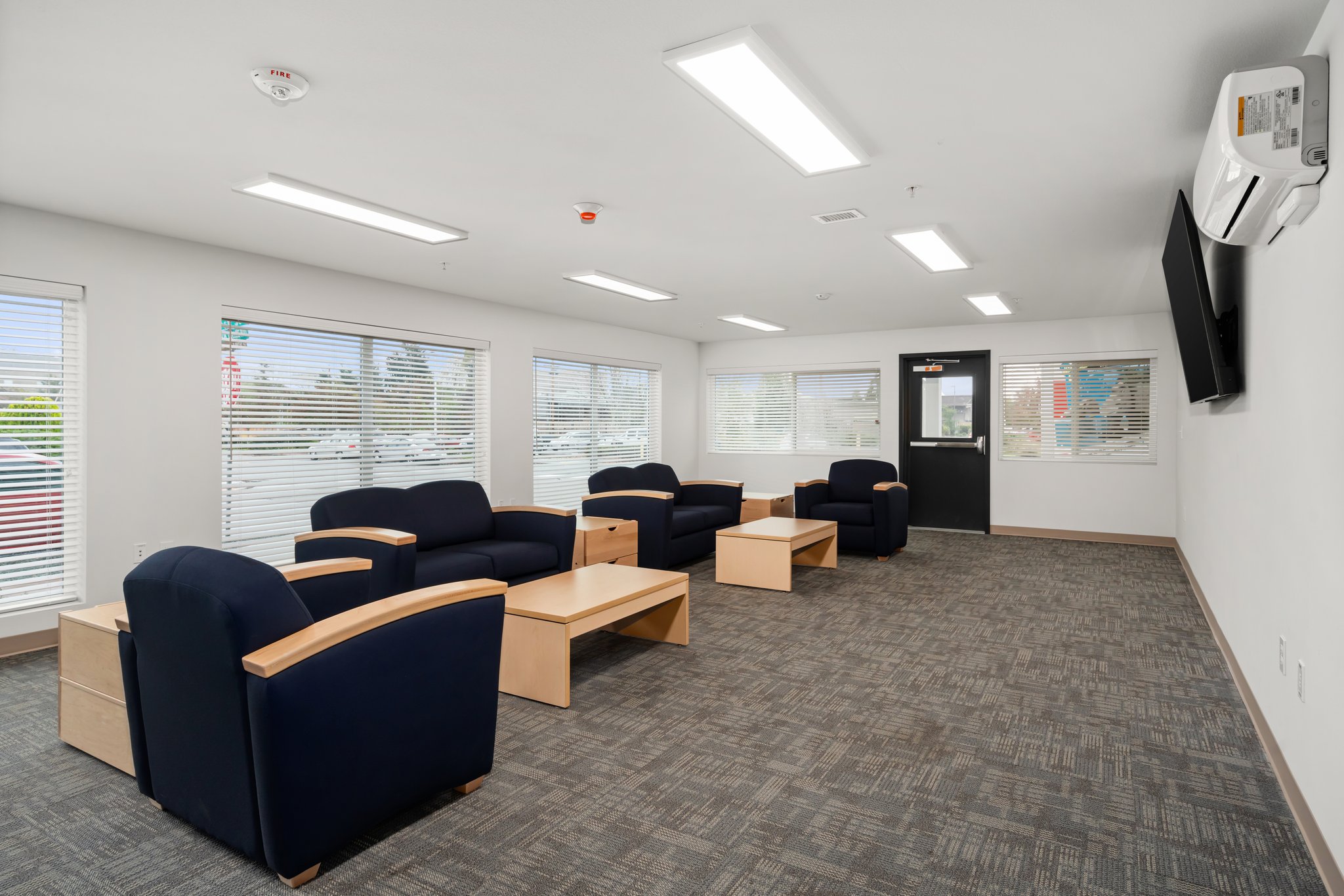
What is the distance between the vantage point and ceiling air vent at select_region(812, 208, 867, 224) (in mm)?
4168

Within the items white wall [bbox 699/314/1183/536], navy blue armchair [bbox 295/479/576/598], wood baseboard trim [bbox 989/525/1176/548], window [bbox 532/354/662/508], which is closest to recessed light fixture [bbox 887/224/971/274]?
white wall [bbox 699/314/1183/536]

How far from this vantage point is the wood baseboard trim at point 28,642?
4.07 metres

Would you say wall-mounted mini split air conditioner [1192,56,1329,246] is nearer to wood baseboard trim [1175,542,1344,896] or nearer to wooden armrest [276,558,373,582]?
wood baseboard trim [1175,542,1344,896]

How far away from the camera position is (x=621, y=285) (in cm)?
621

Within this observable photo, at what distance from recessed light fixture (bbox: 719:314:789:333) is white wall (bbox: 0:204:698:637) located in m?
3.93

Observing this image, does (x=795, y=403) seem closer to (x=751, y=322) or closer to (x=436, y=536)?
(x=751, y=322)

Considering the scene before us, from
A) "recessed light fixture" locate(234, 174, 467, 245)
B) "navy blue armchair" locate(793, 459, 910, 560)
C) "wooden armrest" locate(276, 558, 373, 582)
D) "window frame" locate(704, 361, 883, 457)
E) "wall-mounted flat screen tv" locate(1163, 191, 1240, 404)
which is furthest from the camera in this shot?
"window frame" locate(704, 361, 883, 457)

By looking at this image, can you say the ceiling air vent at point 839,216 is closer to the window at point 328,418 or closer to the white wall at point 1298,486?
the white wall at point 1298,486

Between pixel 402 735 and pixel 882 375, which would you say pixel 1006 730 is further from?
pixel 882 375

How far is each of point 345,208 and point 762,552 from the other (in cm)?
378

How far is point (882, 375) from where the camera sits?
9.27m

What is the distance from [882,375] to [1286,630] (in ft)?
22.7

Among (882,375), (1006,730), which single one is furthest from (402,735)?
(882,375)

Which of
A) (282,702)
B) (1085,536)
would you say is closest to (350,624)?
(282,702)
